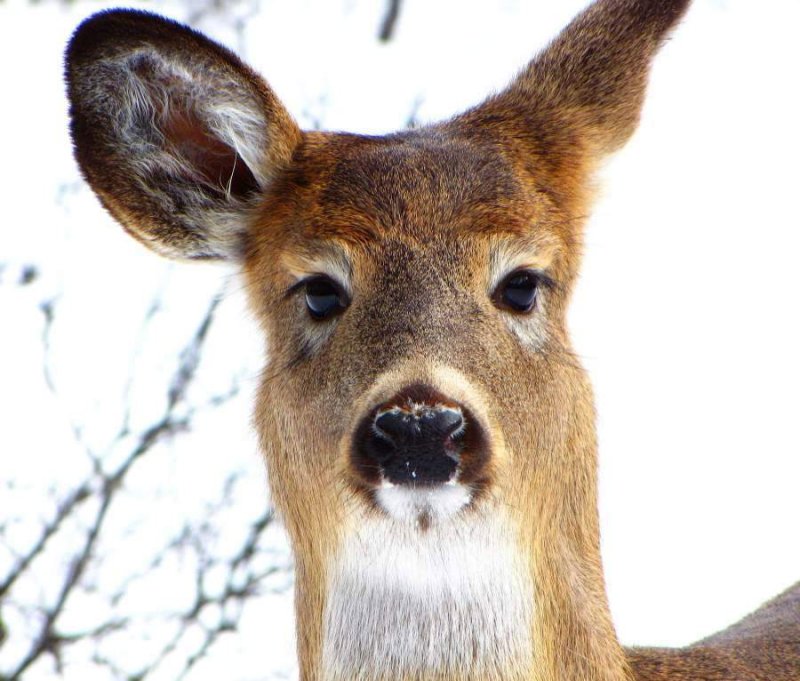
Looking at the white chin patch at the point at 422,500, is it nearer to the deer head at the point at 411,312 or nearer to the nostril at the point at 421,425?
the deer head at the point at 411,312

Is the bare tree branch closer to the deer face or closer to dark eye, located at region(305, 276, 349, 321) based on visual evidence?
the deer face

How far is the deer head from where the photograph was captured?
3873 millimetres

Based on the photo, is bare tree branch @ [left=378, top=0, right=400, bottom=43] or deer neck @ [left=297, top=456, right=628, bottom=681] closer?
deer neck @ [left=297, top=456, right=628, bottom=681]

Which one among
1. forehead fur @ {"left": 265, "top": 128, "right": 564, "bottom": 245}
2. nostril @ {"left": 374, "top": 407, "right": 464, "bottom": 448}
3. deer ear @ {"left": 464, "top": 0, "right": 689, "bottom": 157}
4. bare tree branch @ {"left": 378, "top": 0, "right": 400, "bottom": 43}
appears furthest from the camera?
bare tree branch @ {"left": 378, "top": 0, "right": 400, "bottom": 43}

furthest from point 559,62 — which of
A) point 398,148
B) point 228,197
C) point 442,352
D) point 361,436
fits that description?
point 361,436

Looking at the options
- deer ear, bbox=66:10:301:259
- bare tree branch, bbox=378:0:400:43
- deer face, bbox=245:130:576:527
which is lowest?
deer face, bbox=245:130:576:527

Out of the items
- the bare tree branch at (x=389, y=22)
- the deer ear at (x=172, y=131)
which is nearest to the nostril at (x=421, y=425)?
the deer ear at (x=172, y=131)

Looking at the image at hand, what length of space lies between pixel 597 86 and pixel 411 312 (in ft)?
5.36

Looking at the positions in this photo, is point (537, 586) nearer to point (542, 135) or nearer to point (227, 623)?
point (542, 135)

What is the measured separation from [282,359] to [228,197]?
868 millimetres

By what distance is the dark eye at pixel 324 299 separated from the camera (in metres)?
4.36

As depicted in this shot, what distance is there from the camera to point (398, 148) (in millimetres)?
4660

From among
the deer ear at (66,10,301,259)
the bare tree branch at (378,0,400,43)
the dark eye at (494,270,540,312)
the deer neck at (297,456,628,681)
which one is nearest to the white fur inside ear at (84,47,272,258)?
the deer ear at (66,10,301,259)

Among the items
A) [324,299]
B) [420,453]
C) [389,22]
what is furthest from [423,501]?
[389,22]
